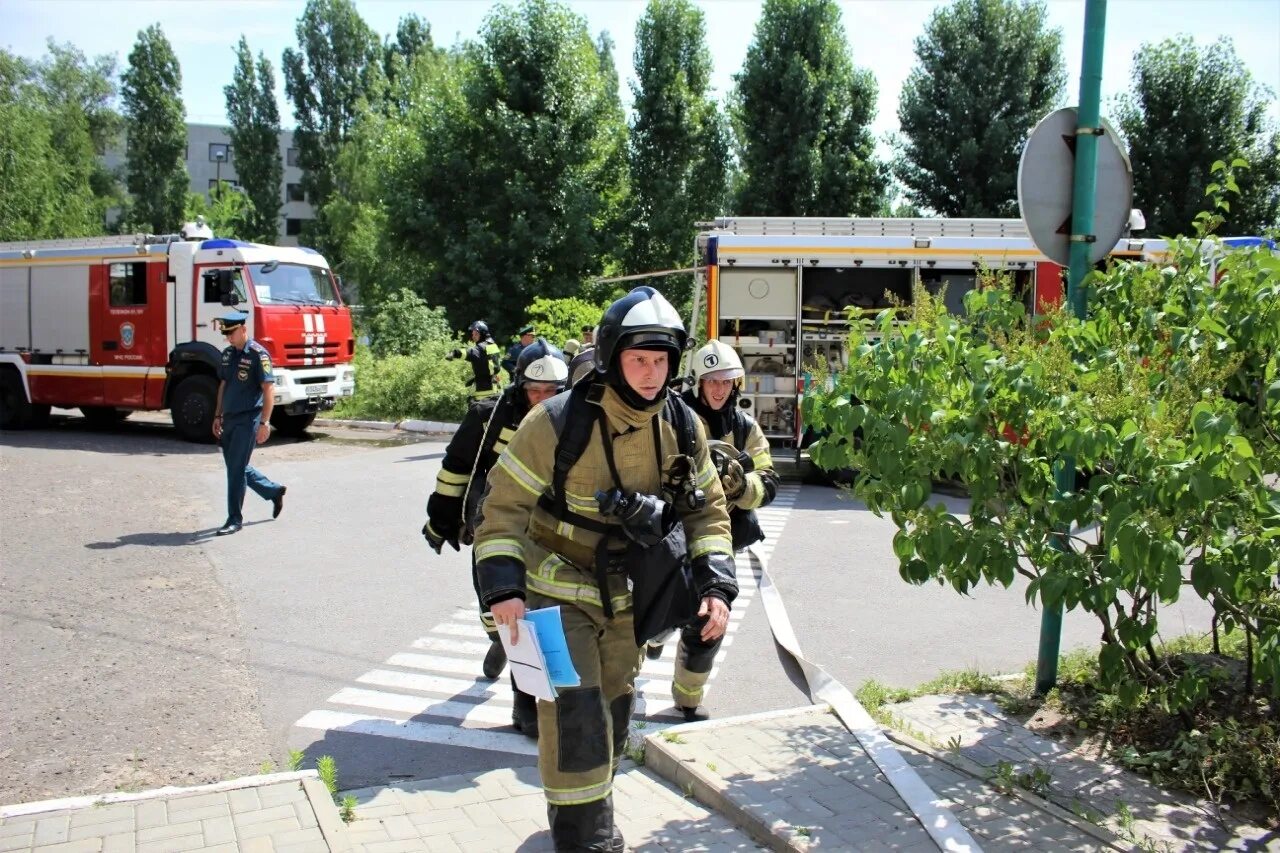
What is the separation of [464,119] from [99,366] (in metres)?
13.5

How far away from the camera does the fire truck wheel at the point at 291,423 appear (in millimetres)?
16344

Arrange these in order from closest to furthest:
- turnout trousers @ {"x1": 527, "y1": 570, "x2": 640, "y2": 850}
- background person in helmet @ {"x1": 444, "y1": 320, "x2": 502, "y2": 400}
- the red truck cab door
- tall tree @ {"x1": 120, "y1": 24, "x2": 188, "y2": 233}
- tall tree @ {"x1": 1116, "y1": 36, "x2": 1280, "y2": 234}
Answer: turnout trousers @ {"x1": 527, "y1": 570, "x2": 640, "y2": 850}
background person in helmet @ {"x1": 444, "y1": 320, "x2": 502, "y2": 400}
the red truck cab door
tall tree @ {"x1": 1116, "y1": 36, "x2": 1280, "y2": 234}
tall tree @ {"x1": 120, "y1": 24, "x2": 188, "y2": 233}

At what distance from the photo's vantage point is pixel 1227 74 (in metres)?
25.3

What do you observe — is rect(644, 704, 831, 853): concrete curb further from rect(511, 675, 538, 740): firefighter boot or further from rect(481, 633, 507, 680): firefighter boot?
rect(481, 633, 507, 680): firefighter boot

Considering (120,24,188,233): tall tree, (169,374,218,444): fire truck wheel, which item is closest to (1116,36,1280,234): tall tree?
(169,374,218,444): fire truck wheel

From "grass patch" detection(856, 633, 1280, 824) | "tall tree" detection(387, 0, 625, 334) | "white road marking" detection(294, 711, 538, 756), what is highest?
"tall tree" detection(387, 0, 625, 334)

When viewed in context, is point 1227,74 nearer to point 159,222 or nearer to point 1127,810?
point 1127,810

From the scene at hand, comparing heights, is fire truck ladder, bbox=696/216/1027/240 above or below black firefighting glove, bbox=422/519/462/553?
above

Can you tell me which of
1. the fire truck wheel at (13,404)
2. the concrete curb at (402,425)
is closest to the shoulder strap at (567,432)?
the concrete curb at (402,425)

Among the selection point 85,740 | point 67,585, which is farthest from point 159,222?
point 85,740

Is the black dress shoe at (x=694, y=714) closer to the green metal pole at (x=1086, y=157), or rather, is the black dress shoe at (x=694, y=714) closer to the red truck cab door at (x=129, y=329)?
the green metal pole at (x=1086, y=157)

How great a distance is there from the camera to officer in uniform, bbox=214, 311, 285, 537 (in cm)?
908

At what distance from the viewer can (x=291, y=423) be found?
54.0 feet

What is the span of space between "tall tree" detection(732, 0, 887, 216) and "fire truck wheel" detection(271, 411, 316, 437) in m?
15.6
